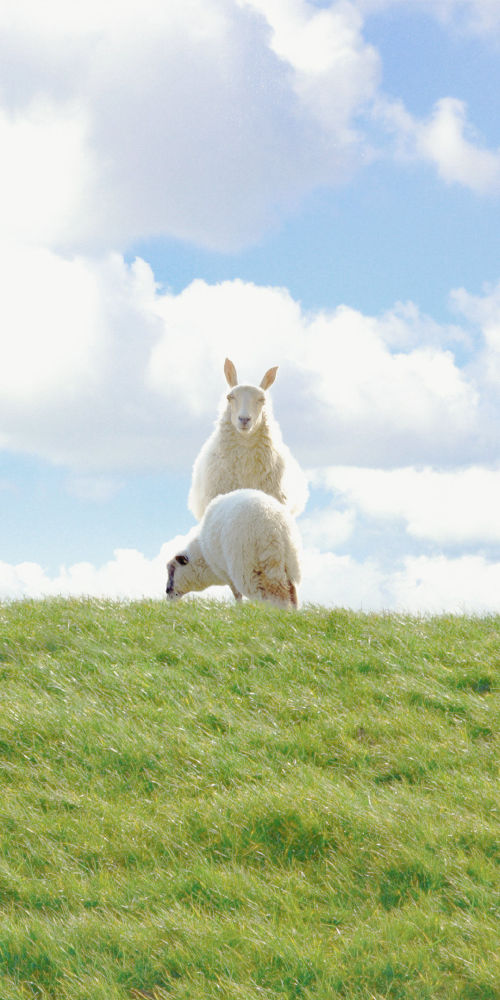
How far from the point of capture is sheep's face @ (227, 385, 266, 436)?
48.9ft

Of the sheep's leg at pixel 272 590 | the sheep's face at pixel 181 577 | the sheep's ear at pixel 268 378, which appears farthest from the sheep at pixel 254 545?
the sheep's ear at pixel 268 378

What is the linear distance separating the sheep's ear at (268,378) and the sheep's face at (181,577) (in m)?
3.95

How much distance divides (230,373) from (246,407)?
113cm

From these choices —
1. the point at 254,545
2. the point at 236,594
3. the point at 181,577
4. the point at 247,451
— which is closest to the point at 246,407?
the point at 247,451

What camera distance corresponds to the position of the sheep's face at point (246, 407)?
1490 centimetres

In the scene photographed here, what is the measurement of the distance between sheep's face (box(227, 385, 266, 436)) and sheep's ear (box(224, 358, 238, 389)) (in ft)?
1.97

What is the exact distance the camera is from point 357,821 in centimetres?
668

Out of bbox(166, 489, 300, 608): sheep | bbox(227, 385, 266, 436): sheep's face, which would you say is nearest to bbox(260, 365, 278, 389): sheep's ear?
bbox(227, 385, 266, 436): sheep's face

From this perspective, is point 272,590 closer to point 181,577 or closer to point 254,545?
point 254,545

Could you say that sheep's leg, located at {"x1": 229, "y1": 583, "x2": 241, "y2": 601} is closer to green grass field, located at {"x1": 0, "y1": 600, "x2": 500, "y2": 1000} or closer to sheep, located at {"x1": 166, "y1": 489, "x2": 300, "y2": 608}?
sheep, located at {"x1": 166, "y1": 489, "x2": 300, "y2": 608}

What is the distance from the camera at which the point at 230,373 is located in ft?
52.2

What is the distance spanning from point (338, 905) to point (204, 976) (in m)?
1.09

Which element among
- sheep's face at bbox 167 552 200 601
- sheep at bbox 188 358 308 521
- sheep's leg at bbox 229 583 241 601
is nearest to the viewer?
sheep's leg at bbox 229 583 241 601

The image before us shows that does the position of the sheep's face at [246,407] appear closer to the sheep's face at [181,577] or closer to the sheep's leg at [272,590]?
the sheep's face at [181,577]
